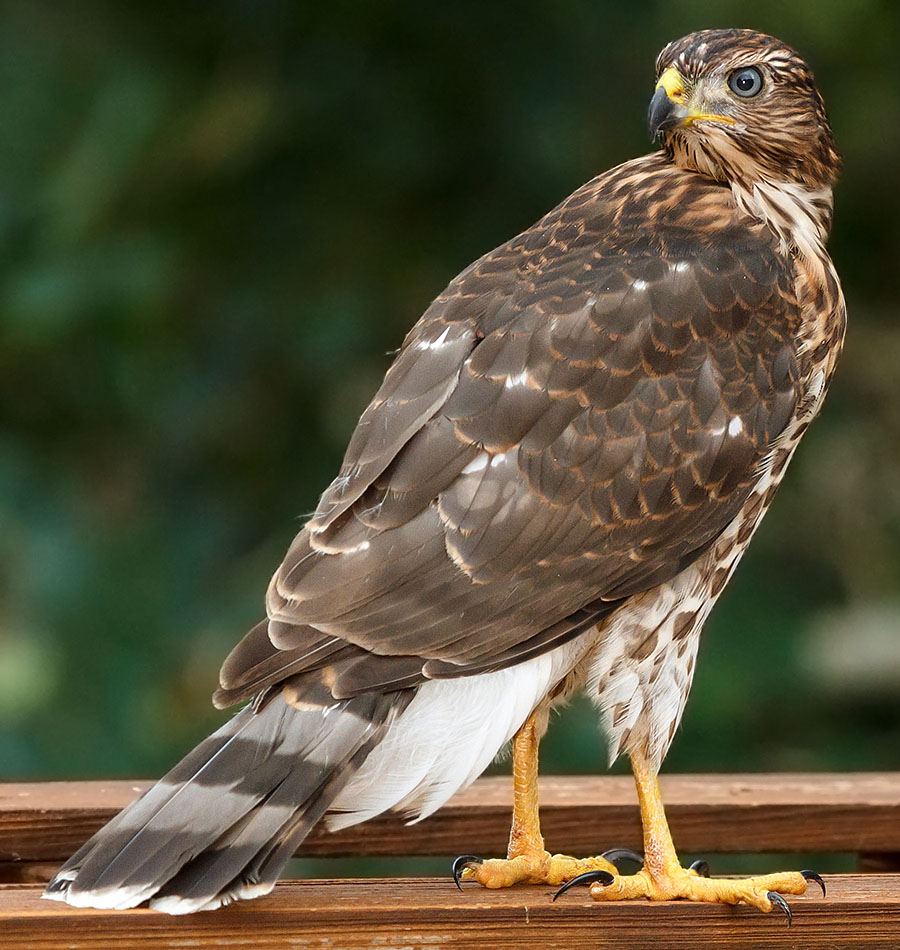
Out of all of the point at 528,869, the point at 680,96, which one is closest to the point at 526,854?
the point at 528,869

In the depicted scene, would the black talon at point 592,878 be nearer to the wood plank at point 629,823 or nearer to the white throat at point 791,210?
the wood plank at point 629,823

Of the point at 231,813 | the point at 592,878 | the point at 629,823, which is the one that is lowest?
the point at 629,823

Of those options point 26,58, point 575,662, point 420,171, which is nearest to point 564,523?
point 575,662

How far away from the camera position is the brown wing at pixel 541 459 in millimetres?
2635

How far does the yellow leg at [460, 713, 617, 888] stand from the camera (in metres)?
2.88

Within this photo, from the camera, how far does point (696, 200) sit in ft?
10.0

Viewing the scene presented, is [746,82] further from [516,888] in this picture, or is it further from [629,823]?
[516,888]

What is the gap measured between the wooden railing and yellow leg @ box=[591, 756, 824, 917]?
4 cm

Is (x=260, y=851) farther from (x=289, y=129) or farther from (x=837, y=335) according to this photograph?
(x=289, y=129)

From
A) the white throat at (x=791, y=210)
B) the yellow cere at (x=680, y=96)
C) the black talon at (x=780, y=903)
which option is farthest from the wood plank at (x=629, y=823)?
the yellow cere at (x=680, y=96)

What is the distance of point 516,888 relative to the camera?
2883mm

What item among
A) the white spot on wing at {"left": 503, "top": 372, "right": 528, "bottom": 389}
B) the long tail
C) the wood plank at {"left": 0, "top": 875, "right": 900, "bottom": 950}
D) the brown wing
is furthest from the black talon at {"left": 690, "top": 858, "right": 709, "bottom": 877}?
the white spot on wing at {"left": 503, "top": 372, "right": 528, "bottom": 389}

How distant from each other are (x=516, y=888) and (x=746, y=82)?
1517mm

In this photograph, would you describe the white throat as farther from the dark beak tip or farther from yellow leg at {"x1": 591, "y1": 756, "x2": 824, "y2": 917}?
yellow leg at {"x1": 591, "y1": 756, "x2": 824, "y2": 917}
